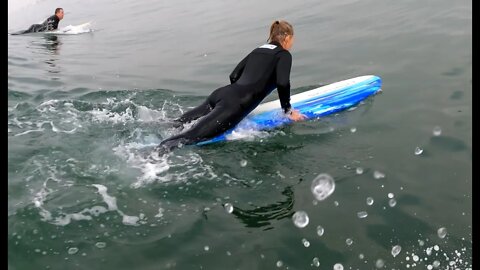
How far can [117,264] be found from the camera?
11.4ft

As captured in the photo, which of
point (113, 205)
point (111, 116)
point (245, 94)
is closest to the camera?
point (113, 205)

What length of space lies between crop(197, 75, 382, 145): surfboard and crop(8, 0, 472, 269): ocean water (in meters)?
0.18

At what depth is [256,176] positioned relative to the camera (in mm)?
4766

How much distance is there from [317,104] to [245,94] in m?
1.39

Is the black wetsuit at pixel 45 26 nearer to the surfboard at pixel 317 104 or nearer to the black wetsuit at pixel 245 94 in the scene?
the black wetsuit at pixel 245 94

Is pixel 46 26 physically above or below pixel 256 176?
above

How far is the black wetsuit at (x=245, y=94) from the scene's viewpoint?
5.58 metres

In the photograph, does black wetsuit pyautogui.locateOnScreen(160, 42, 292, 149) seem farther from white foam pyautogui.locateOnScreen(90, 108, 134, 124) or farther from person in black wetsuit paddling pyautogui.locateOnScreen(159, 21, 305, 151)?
white foam pyautogui.locateOnScreen(90, 108, 134, 124)

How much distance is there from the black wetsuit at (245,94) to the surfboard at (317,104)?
0.29 metres

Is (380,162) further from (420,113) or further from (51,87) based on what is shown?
(51,87)

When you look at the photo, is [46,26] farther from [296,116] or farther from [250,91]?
[296,116]

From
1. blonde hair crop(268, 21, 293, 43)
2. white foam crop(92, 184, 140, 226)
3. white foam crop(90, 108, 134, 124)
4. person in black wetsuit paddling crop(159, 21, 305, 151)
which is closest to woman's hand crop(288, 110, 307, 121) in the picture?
person in black wetsuit paddling crop(159, 21, 305, 151)

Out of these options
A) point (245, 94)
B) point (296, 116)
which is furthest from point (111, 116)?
point (296, 116)

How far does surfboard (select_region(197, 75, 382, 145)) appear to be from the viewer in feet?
20.3
